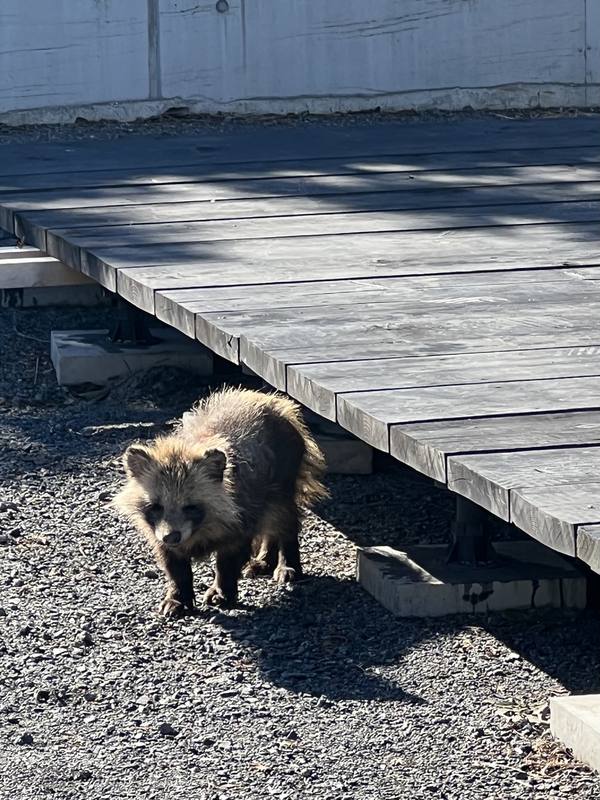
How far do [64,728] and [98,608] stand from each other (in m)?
0.92

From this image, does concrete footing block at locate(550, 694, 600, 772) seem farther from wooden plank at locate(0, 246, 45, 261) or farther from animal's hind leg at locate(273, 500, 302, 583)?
wooden plank at locate(0, 246, 45, 261)

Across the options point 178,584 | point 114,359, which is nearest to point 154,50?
point 114,359

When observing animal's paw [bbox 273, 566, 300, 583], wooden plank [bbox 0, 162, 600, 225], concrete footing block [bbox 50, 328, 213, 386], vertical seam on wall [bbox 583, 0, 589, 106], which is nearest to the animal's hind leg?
animal's paw [bbox 273, 566, 300, 583]

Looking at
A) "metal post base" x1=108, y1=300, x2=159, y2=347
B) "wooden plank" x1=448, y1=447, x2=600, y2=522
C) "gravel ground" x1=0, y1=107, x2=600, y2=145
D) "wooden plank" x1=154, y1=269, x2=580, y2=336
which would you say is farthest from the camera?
"gravel ground" x1=0, y1=107, x2=600, y2=145

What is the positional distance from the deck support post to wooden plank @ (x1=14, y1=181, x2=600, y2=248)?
499 millimetres

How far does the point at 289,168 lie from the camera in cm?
952

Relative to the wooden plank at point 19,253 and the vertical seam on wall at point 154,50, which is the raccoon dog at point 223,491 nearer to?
the wooden plank at point 19,253

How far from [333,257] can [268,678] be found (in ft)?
8.78

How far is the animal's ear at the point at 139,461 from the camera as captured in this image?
4.92 meters

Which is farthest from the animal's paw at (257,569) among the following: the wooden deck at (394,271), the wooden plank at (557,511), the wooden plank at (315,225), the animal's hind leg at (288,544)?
the wooden plank at (315,225)

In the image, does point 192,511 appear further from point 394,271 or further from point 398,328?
point 394,271

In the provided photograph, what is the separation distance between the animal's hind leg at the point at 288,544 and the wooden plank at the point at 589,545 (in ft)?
6.66

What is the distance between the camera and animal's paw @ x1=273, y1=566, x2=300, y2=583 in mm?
5309

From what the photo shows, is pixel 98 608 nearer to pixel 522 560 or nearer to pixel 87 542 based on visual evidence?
pixel 87 542
